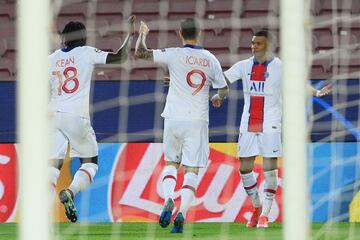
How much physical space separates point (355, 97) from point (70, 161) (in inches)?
89.8

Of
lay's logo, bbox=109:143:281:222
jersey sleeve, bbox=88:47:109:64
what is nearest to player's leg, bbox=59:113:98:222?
jersey sleeve, bbox=88:47:109:64

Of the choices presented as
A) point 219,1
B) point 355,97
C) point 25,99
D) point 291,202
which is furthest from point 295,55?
point 219,1

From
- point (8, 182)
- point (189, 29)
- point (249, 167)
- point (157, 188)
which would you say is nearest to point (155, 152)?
point (157, 188)

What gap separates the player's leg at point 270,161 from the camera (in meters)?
9.23

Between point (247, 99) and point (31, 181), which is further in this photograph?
point (247, 99)

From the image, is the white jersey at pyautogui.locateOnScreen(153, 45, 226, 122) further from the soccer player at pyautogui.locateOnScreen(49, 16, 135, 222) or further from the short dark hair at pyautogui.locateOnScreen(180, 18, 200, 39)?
the soccer player at pyautogui.locateOnScreen(49, 16, 135, 222)

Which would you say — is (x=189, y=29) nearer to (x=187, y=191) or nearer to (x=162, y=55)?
(x=162, y=55)

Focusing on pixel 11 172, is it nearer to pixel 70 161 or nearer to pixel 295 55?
pixel 70 161

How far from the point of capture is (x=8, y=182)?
10000 millimetres

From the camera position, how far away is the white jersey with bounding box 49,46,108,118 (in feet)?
28.7

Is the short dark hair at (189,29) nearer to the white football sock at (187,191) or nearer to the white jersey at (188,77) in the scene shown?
the white jersey at (188,77)

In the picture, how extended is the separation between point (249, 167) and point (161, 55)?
119 centimetres

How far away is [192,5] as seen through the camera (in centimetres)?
1252

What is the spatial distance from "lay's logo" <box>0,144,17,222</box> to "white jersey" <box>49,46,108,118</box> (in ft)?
4.10
